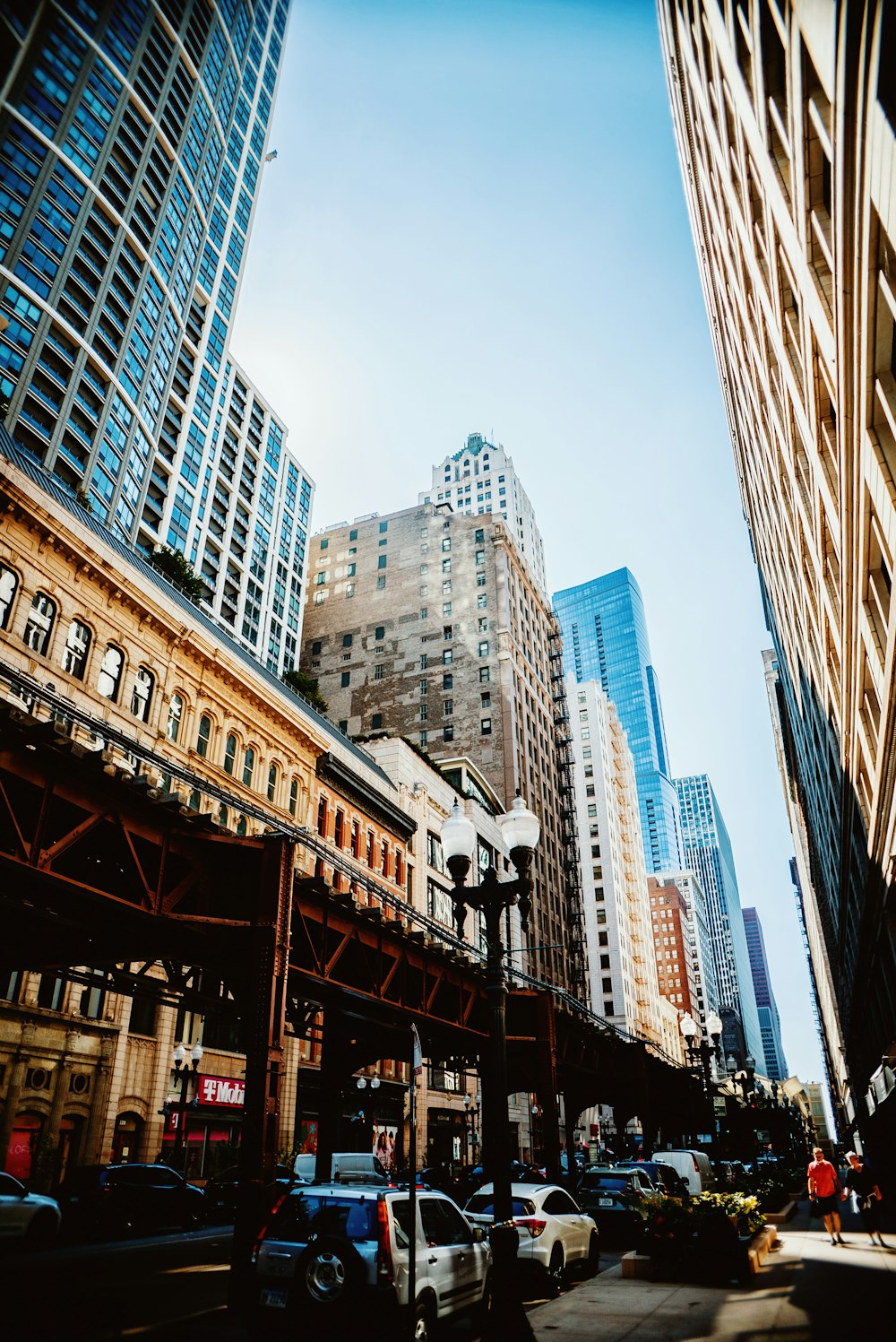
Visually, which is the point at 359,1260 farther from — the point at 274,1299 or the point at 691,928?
the point at 691,928

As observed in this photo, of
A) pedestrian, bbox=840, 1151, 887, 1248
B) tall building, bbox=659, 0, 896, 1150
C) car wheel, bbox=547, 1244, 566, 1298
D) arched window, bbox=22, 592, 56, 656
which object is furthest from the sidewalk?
arched window, bbox=22, 592, 56, 656

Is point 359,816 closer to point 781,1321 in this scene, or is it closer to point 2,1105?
point 2,1105

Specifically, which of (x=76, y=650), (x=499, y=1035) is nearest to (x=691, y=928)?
(x=76, y=650)

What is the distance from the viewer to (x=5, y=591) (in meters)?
29.3

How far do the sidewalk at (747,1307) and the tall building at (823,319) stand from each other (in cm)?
901

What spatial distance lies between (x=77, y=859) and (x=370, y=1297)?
11.8m

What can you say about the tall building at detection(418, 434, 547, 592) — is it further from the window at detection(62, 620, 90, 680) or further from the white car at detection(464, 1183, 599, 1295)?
the white car at detection(464, 1183, 599, 1295)

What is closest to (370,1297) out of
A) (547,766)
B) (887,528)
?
(887,528)

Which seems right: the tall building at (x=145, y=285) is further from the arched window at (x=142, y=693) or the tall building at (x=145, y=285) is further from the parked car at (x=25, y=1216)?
the parked car at (x=25, y=1216)

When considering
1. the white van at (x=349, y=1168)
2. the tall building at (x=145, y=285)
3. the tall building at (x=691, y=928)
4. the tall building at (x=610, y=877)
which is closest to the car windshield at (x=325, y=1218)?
the white van at (x=349, y=1168)

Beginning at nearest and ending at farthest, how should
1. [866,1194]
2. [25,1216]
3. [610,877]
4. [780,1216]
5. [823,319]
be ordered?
1. [823,319]
2. [25,1216]
3. [866,1194]
4. [780,1216]
5. [610,877]

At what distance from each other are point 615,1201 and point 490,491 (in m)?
130

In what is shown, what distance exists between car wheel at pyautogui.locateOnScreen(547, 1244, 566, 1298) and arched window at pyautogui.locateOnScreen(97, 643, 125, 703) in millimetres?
25046

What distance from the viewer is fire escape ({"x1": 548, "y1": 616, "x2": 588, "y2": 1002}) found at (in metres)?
94.7
